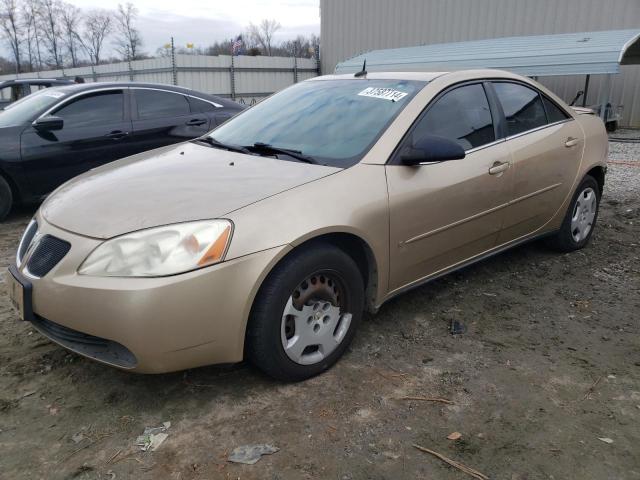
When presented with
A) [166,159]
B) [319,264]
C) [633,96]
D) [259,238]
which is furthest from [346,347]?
[633,96]

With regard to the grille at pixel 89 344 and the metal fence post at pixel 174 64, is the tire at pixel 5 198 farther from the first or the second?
the metal fence post at pixel 174 64

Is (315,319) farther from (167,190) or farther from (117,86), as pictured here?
(117,86)

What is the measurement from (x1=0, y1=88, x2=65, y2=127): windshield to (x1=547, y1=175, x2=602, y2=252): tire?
5328 millimetres

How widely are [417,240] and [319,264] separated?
0.77 m

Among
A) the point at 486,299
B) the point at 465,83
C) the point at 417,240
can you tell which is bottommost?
the point at 486,299

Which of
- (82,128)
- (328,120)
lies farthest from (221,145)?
(82,128)

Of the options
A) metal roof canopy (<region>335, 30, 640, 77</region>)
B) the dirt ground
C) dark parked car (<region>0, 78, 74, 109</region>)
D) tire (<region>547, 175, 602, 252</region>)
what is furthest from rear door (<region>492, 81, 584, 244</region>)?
Result: metal roof canopy (<region>335, 30, 640, 77</region>)

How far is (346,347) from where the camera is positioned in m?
2.94

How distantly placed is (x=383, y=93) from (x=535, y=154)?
4.27ft

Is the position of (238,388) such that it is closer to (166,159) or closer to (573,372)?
(166,159)

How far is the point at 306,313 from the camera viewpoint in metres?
2.65

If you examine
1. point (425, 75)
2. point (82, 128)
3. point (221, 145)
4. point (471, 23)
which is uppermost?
point (471, 23)

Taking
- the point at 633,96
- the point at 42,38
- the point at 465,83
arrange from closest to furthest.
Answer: the point at 465,83 → the point at 633,96 → the point at 42,38

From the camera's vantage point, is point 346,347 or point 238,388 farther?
point 346,347
